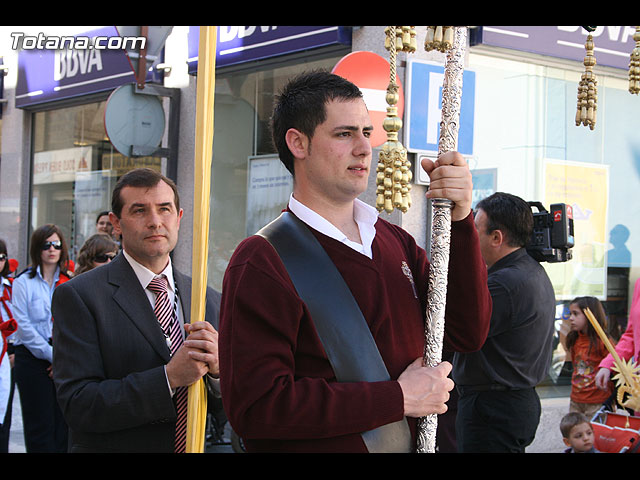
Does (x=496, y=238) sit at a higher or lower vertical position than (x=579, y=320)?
higher

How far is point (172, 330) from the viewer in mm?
2744

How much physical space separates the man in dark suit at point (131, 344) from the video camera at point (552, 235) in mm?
2260

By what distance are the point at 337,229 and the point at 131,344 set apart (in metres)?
0.96

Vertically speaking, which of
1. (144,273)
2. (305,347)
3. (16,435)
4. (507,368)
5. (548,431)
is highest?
(144,273)

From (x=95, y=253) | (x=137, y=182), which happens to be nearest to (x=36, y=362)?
(x=95, y=253)

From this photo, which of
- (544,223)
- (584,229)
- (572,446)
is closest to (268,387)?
(544,223)

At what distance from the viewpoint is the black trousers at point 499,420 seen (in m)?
3.94

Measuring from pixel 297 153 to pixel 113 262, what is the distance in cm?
102

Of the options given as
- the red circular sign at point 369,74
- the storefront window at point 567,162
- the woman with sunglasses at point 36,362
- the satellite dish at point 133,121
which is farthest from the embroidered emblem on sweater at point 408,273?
the satellite dish at point 133,121

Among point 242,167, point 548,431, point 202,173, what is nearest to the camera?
point 202,173

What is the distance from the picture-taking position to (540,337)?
13.4 feet

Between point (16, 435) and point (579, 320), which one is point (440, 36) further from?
point (16, 435)

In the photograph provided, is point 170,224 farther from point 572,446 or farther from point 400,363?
point 572,446

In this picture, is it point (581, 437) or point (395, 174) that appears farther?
point (581, 437)
